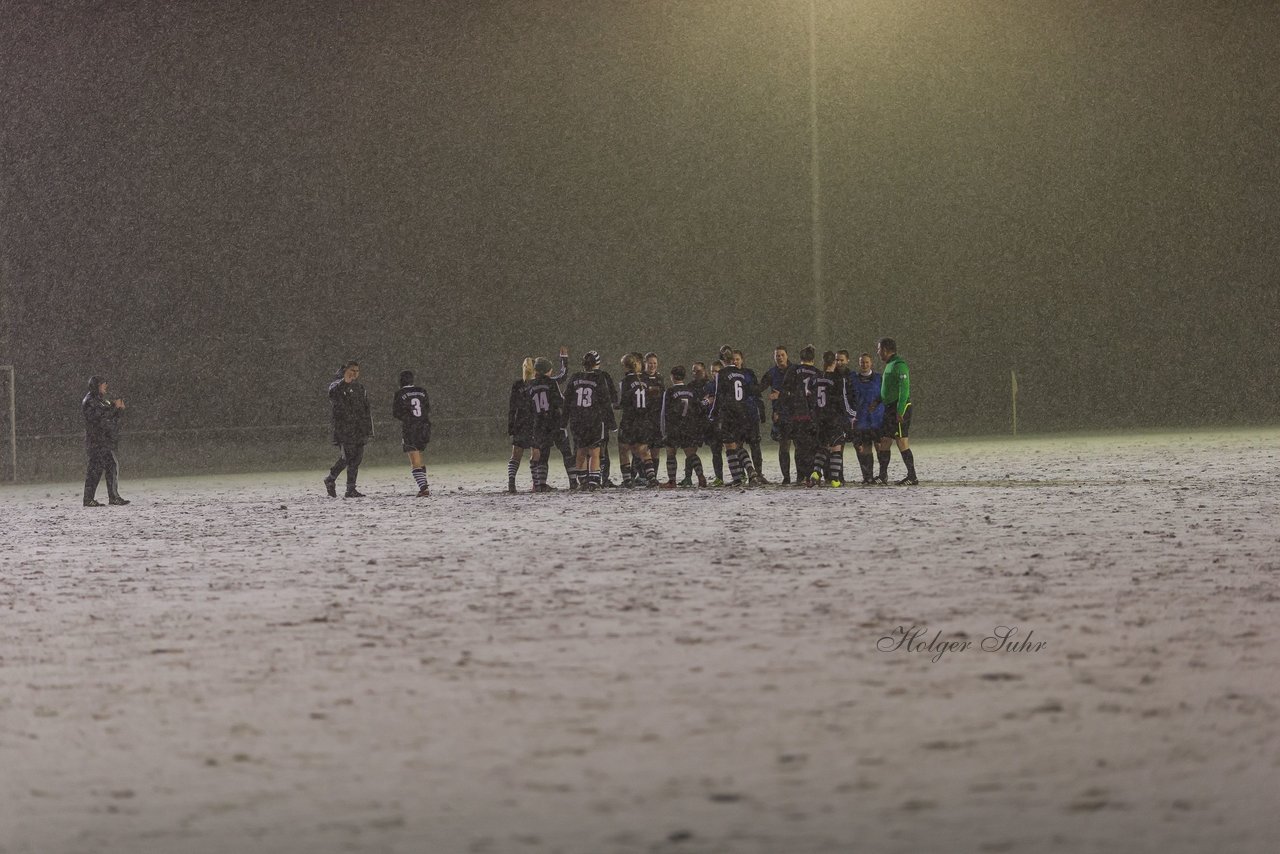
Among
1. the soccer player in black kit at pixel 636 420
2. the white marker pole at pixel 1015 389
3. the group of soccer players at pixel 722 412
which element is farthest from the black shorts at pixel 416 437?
the white marker pole at pixel 1015 389

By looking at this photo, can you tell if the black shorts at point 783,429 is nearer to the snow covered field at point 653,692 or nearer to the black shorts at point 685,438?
the black shorts at point 685,438

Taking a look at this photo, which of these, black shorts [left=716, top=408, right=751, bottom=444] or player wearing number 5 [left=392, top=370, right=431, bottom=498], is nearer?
black shorts [left=716, top=408, right=751, bottom=444]

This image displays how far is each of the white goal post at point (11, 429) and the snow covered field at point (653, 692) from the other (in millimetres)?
15777

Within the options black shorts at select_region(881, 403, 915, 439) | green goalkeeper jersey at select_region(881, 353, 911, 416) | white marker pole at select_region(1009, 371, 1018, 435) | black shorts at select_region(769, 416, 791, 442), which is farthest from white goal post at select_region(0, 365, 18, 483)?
white marker pole at select_region(1009, 371, 1018, 435)

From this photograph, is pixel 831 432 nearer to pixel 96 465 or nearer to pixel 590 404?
pixel 590 404

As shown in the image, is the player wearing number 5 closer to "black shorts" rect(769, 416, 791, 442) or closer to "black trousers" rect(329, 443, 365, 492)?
"black trousers" rect(329, 443, 365, 492)

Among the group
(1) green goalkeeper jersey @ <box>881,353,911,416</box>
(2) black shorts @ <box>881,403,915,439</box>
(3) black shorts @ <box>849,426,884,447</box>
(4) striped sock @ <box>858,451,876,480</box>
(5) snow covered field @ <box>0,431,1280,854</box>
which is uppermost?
(1) green goalkeeper jersey @ <box>881,353,911,416</box>

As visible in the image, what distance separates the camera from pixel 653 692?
21.4 ft

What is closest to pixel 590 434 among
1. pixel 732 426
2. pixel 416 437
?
pixel 732 426

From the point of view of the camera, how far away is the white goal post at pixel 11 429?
28.6 metres

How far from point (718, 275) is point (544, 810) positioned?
3373 centimetres

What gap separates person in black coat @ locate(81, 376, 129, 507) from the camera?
2098 cm

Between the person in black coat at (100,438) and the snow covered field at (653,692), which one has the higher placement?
the person in black coat at (100,438)

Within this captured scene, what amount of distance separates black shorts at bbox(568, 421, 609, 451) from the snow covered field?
6.25m
